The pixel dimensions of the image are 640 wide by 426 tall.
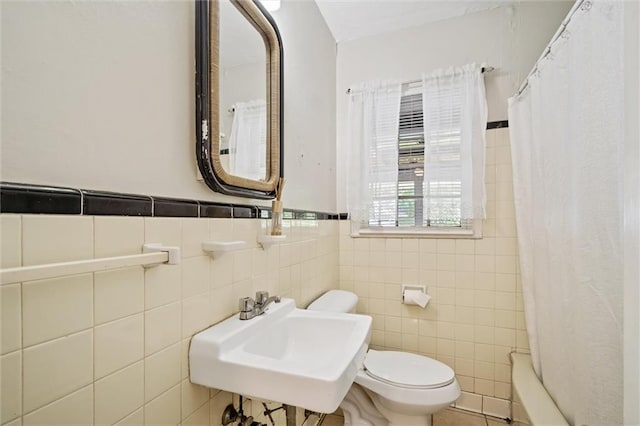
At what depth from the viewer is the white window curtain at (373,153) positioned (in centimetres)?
205

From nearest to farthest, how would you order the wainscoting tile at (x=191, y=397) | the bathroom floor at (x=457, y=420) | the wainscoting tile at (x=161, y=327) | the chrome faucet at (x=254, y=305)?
the wainscoting tile at (x=161, y=327), the wainscoting tile at (x=191, y=397), the chrome faucet at (x=254, y=305), the bathroom floor at (x=457, y=420)

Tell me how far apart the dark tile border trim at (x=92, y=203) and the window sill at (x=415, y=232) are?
4.29 ft

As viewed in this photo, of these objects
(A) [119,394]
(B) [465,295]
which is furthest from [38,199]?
(B) [465,295]

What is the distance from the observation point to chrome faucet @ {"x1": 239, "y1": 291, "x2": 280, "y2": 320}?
102cm

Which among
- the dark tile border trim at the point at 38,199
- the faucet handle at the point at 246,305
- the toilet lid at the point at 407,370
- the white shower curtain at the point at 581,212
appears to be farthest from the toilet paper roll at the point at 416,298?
the dark tile border trim at the point at 38,199

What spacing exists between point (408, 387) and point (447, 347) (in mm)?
675

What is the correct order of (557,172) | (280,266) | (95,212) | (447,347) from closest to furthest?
(95,212) → (557,172) → (280,266) → (447,347)

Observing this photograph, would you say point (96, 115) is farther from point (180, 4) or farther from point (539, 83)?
point (539, 83)

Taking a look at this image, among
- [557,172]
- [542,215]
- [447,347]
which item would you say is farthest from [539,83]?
[447,347]

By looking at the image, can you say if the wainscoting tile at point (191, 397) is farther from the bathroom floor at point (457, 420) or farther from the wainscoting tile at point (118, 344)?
the bathroom floor at point (457, 420)

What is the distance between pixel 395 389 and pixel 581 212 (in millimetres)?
1088

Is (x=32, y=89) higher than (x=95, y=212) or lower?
higher

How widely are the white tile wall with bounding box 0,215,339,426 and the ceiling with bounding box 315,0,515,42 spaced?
5.51 feet

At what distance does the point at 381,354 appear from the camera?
1769 mm
